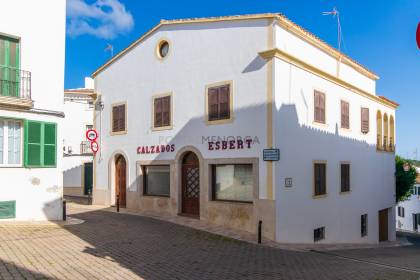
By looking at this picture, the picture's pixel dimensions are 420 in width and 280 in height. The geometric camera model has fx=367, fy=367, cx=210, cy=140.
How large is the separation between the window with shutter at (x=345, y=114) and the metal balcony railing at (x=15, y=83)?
13.8 metres

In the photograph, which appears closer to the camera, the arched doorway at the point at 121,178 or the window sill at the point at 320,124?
the window sill at the point at 320,124

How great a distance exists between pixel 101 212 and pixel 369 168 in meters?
14.9

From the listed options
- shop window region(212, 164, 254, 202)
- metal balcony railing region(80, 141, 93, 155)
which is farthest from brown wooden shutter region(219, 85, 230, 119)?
metal balcony railing region(80, 141, 93, 155)

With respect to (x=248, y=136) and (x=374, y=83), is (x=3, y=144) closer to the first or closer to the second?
(x=248, y=136)

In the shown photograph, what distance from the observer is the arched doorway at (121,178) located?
19047 mm

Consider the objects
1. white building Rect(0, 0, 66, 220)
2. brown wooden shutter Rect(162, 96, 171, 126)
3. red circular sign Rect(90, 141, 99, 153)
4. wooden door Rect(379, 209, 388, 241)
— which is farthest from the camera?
wooden door Rect(379, 209, 388, 241)

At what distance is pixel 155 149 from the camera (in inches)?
675

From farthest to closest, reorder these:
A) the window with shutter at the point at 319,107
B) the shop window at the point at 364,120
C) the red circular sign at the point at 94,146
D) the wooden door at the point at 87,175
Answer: the wooden door at the point at 87,175
the shop window at the point at 364,120
the red circular sign at the point at 94,146
the window with shutter at the point at 319,107

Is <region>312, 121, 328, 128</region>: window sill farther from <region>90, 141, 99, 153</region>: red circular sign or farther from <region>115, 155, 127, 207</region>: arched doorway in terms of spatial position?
<region>90, 141, 99, 153</region>: red circular sign

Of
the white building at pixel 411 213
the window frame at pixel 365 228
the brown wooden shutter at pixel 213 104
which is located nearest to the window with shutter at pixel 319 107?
the brown wooden shutter at pixel 213 104

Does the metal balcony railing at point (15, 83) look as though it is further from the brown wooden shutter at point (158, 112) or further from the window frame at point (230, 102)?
the window frame at point (230, 102)

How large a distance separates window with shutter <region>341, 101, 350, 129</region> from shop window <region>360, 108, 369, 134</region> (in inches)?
80.1

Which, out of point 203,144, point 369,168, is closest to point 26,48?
point 203,144

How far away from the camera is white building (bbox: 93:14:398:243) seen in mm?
13523
